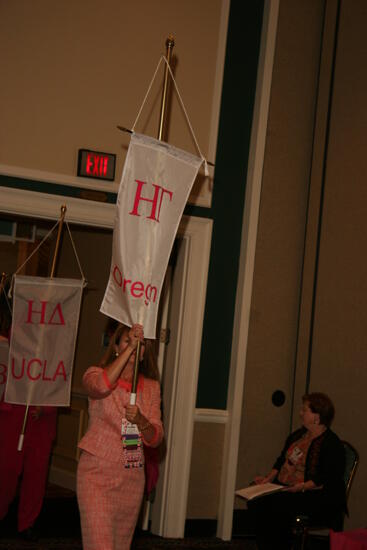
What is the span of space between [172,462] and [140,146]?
2.38m

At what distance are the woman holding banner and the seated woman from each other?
994mm

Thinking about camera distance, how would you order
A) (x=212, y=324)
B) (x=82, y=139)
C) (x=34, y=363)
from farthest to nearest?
1. (x=212, y=324)
2. (x=82, y=139)
3. (x=34, y=363)

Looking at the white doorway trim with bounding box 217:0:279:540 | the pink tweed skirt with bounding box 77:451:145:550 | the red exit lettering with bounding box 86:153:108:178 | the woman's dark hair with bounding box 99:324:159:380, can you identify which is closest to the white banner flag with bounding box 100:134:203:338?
the woman's dark hair with bounding box 99:324:159:380

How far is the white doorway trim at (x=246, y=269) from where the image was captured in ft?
16.7

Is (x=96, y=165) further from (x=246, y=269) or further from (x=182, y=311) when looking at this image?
(x=246, y=269)

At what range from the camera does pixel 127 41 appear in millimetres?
5008

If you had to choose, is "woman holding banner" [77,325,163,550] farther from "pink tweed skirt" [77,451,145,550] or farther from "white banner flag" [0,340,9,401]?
"white banner flag" [0,340,9,401]

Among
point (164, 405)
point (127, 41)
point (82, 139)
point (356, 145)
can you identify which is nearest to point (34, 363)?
point (164, 405)

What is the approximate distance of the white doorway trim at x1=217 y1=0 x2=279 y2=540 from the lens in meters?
5.09

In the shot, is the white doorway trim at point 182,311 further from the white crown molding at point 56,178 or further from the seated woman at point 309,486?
the seated woman at point 309,486

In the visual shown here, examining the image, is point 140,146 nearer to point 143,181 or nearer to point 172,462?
point 143,181

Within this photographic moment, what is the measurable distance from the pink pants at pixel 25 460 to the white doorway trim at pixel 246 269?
1.22m

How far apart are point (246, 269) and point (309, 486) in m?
1.77

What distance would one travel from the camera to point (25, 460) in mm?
4949
